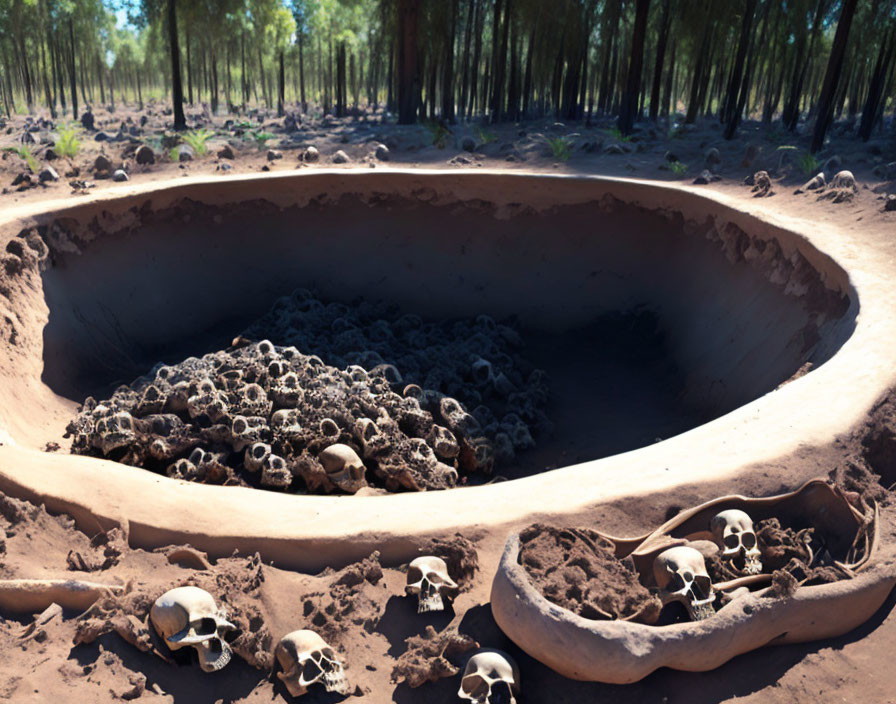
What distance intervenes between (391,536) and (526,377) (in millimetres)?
5347

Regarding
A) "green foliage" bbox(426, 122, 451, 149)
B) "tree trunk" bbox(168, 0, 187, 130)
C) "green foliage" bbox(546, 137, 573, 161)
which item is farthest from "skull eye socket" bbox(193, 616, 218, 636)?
"tree trunk" bbox(168, 0, 187, 130)

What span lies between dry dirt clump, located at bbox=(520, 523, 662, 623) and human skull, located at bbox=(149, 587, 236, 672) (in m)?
1.10

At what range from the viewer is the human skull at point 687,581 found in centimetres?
231

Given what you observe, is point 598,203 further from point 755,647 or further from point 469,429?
point 755,647

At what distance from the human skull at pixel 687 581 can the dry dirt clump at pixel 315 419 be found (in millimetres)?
3022

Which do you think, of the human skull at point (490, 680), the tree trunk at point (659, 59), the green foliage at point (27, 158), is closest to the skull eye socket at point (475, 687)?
the human skull at point (490, 680)

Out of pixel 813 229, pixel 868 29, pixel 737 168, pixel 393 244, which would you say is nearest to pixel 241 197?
pixel 393 244

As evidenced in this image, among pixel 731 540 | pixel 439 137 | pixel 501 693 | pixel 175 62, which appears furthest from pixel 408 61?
pixel 501 693

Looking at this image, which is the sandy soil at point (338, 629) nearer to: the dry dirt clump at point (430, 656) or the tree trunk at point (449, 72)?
the dry dirt clump at point (430, 656)

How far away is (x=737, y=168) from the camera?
35.5 feet

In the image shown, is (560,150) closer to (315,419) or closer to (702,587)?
(315,419)

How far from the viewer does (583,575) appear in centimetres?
242

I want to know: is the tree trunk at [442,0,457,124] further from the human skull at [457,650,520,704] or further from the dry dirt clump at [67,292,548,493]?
the human skull at [457,650,520,704]

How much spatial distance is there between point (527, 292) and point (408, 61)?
955cm
